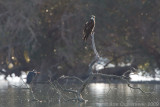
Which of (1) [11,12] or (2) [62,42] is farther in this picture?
(2) [62,42]

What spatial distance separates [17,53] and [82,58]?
4.80m

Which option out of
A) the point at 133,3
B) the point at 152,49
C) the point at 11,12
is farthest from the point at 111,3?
the point at 11,12

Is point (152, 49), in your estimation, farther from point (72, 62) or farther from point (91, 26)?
point (91, 26)

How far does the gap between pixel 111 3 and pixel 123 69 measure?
555 cm

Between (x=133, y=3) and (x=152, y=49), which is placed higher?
(x=133, y=3)

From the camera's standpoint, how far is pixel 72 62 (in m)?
35.7

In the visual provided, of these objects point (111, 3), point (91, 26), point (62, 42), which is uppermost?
point (111, 3)

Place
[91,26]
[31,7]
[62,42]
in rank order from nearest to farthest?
1. [91,26]
2. [31,7]
3. [62,42]

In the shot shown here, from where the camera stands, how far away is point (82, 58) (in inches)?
1503

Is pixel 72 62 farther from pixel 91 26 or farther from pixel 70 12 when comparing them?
pixel 91 26

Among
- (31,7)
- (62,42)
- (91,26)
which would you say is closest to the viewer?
(91,26)

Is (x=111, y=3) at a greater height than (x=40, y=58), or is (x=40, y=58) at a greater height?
→ (x=111, y=3)

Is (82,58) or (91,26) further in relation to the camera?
(82,58)

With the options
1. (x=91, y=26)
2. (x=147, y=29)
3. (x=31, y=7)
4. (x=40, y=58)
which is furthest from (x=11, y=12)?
(x=91, y=26)
